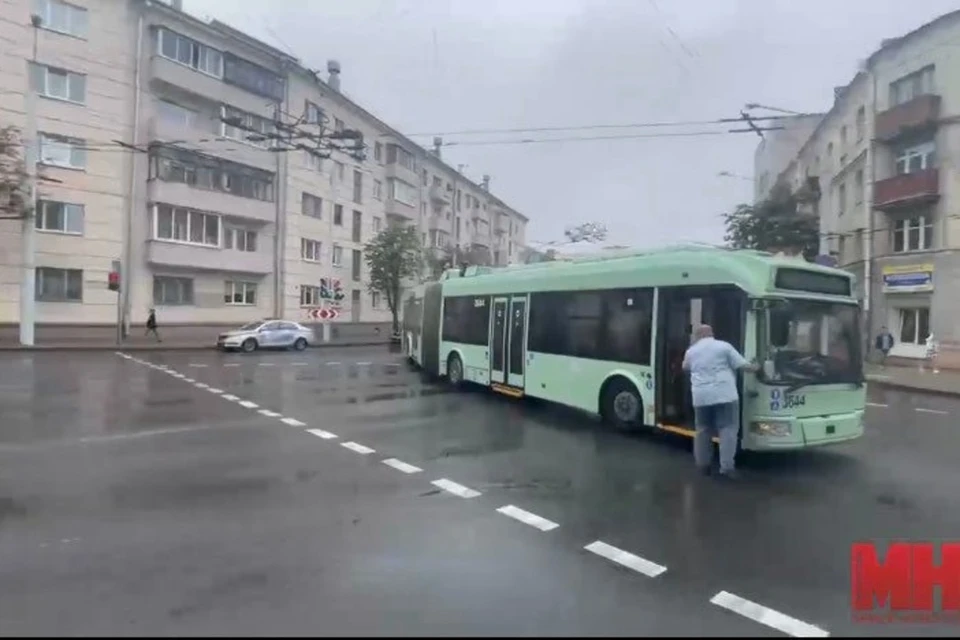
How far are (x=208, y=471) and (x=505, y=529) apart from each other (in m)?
3.55

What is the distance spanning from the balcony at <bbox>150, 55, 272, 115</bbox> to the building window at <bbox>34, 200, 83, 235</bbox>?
7061 mm

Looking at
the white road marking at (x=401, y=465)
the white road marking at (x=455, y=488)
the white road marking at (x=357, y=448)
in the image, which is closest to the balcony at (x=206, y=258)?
the white road marking at (x=357, y=448)

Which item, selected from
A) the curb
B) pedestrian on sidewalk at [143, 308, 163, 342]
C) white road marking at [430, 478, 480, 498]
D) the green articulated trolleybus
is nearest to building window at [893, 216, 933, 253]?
the green articulated trolleybus

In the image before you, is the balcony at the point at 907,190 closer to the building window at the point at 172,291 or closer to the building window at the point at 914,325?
the building window at the point at 914,325

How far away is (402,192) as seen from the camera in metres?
49.1

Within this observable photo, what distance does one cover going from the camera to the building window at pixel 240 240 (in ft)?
111

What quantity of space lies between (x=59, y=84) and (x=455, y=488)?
2994 centimetres

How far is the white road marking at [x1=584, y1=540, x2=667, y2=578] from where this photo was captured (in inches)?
171

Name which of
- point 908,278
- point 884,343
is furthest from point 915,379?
point 908,278

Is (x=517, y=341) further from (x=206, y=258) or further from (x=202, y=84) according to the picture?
(x=202, y=84)

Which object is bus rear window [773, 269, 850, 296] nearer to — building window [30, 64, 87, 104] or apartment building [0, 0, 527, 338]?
apartment building [0, 0, 527, 338]

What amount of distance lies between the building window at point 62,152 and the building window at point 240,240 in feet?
24.1

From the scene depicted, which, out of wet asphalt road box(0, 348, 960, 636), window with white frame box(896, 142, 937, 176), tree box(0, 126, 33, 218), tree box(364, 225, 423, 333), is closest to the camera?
wet asphalt road box(0, 348, 960, 636)

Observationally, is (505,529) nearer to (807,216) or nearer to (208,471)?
(208,471)
